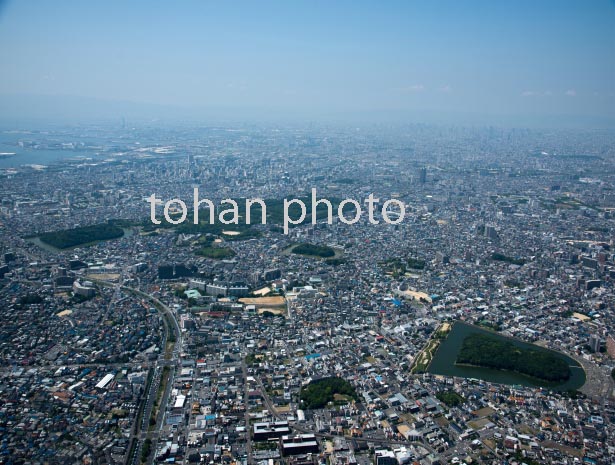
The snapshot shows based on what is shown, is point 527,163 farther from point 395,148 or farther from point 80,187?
point 80,187

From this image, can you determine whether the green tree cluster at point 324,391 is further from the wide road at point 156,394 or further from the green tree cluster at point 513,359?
the green tree cluster at point 513,359

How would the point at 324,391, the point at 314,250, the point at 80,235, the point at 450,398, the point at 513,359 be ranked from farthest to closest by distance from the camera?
the point at 80,235 → the point at 314,250 → the point at 513,359 → the point at 324,391 → the point at 450,398

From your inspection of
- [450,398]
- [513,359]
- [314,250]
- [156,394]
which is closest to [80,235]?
[314,250]

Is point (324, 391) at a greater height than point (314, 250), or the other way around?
point (314, 250)

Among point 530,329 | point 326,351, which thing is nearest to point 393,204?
point 530,329

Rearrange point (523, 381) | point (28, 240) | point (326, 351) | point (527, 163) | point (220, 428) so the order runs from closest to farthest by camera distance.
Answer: point (220, 428), point (523, 381), point (326, 351), point (28, 240), point (527, 163)

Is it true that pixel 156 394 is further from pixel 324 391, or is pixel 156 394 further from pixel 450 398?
pixel 450 398

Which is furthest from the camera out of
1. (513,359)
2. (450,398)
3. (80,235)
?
(80,235)

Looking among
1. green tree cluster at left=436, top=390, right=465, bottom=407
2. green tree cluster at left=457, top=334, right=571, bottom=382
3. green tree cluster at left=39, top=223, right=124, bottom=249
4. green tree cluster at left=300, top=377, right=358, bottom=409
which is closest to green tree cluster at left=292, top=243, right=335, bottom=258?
green tree cluster at left=39, top=223, right=124, bottom=249

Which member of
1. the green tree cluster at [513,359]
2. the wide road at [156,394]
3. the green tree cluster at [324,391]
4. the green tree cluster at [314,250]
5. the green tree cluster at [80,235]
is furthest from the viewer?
the green tree cluster at [80,235]

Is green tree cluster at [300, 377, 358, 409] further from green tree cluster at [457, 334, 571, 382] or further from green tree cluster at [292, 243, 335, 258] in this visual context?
green tree cluster at [292, 243, 335, 258]

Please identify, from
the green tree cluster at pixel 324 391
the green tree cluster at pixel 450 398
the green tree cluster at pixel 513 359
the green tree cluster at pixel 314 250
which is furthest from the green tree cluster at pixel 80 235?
the green tree cluster at pixel 450 398
